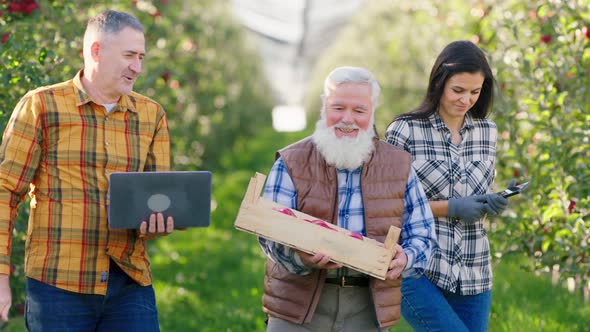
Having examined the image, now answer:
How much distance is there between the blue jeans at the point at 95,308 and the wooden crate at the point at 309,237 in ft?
1.90

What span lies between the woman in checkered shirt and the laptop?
1.11 m

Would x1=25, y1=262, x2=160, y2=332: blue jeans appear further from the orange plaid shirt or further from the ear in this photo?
the ear

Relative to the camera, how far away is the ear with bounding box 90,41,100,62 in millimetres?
3525

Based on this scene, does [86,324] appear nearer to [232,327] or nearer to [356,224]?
[356,224]

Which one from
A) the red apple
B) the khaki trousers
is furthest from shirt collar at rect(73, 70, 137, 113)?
the khaki trousers

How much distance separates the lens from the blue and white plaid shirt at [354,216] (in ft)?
11.4

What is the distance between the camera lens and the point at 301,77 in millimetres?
70688

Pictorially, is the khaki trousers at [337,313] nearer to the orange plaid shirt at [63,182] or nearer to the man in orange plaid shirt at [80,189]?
the man in orange plaid shirt at [80,189]

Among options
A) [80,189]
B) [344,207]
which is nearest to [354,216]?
[344,207]

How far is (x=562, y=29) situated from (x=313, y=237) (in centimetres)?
312

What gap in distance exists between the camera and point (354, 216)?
11.6ft

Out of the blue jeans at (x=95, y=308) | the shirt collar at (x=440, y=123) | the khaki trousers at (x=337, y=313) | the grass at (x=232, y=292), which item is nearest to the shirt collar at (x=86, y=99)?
Answer: the blue jeans at (x=95, y=308)

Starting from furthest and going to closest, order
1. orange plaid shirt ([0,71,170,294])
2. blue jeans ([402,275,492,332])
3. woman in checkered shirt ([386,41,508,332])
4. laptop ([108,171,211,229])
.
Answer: woman in checkered shirt ([386,41,508,332])
blue jeans ([402,275,492,332])
orange plaid shirt ([0,71,170,294])
laptop ([108,171,211,229])

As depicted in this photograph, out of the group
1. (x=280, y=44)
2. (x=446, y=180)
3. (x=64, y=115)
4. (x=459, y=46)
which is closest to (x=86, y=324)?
(x=64, y=115)
